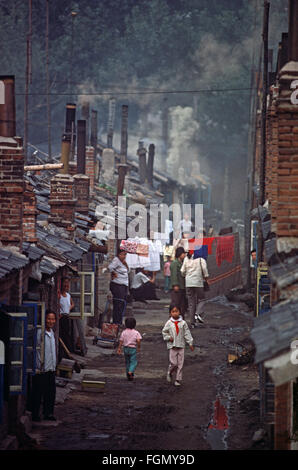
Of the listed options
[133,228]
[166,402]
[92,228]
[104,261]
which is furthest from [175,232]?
[166,402]

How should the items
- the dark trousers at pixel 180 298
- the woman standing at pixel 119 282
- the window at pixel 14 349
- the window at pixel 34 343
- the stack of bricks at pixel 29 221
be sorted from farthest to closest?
1. the dark trousers at pixel 180 298
2. the woman standing at pixel 119 282
3. the stack of bricks at pixel 29 221
4. the window at pixel 34 343
5. the window at pixel 14 349

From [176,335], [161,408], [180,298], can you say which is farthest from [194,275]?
[161,408]

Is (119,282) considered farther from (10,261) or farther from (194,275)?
(10,261)

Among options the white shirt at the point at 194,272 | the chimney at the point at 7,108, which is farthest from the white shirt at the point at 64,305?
the white shirt at the point at 194,272

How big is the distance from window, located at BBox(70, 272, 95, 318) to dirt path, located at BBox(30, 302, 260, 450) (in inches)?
40.5

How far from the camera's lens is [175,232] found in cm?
4144

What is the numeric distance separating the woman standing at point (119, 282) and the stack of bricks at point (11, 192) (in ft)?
27.8

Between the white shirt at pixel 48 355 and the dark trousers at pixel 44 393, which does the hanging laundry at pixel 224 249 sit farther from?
the dark trousers at pixel 44 393

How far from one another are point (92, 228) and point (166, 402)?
10358mm

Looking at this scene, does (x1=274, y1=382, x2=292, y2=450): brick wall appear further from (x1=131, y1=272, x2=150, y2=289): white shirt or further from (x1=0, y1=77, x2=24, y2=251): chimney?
(x1=131, y1=272, x2=150, y2=289): white shirt

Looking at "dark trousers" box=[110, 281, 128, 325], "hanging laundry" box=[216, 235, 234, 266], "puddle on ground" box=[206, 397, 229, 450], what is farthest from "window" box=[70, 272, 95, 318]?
"hanging laundry" box=[216, 235, 234, 266]

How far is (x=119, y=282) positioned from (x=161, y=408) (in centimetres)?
832

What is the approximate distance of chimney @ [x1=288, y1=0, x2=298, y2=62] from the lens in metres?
12.0

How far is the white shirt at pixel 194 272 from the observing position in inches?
871
